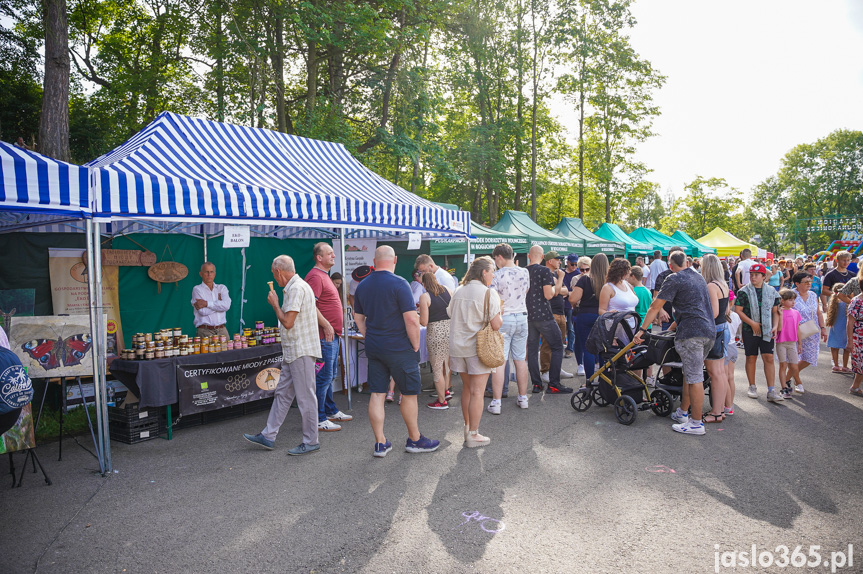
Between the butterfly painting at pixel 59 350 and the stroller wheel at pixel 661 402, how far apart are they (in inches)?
228

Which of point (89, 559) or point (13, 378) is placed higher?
point (13, 378)

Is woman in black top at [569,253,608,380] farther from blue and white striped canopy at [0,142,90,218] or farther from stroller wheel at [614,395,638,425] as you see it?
blue and white striped canopy at [0,142,90,218]

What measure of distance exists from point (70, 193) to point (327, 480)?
3121 mm

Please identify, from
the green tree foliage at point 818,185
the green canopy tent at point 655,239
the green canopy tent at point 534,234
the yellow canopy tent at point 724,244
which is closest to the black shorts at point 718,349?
the green canopy tent at point 534,234

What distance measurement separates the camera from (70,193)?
423 cm

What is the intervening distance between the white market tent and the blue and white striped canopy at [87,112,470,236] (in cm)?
1

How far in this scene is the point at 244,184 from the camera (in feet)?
19.1

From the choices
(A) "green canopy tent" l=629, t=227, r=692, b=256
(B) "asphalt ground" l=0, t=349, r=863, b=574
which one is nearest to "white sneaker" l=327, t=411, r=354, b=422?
(B) "asphalt ground" l=0, t=349, r=863, b=574

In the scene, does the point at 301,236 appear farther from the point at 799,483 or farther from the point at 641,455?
the point at 799,483

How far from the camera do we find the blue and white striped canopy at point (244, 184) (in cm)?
489

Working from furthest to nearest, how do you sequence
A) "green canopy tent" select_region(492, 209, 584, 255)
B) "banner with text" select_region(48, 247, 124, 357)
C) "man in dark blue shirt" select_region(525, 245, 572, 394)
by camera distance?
"green canopy tent" select_region(492, 209, 584, 255), "man in dark blue shirt" select_region(525, 245, 572, 394), "banner with text" select_region(48, 247, 124, 357)

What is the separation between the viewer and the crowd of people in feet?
15.4

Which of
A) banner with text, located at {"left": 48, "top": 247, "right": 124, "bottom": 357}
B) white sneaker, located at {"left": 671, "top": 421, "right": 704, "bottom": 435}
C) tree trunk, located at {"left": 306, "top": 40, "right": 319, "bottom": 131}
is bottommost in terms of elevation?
white sneaker, located at {"left": 671, "top": 421, "right": 704, "bottom": 435}

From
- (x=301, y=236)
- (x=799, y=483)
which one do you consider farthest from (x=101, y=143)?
(x=799, y=483)
